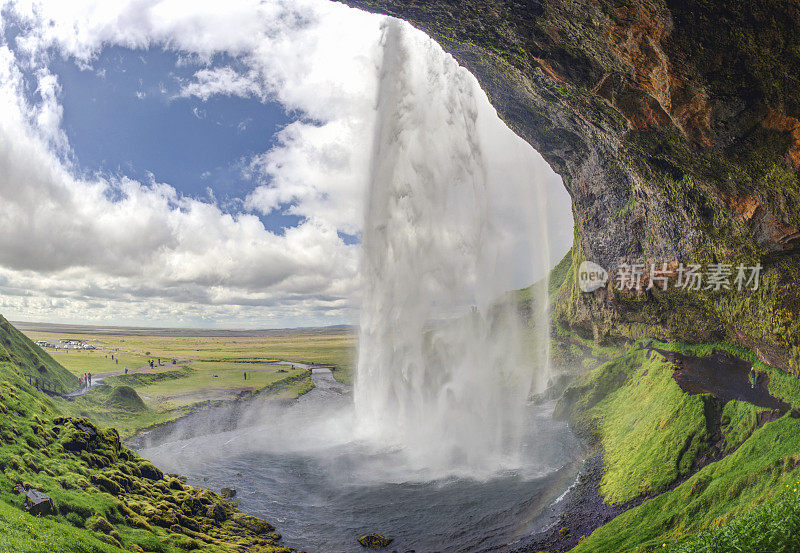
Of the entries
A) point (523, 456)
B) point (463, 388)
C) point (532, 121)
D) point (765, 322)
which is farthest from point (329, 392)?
point (765, 322)

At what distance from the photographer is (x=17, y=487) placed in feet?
51.0

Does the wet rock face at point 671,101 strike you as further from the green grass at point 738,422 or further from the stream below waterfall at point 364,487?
the stream below waterfall at point 364,487

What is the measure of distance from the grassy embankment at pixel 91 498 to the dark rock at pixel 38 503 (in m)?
0.25

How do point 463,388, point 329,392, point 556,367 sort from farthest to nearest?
point 329,392
point 556,367
point 463,388

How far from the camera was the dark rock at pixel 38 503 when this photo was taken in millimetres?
14766

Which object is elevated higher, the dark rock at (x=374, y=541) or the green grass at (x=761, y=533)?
the green grass at (x=761, y=533)

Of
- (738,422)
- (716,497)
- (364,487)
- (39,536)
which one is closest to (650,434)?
(738,422)

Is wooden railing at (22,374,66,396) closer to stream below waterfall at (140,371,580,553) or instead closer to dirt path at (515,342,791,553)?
stream below waterfall at (140,371,580,553)

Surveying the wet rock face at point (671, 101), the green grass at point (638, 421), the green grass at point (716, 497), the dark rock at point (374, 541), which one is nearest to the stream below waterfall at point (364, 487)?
the dark rock at point (374, 541)

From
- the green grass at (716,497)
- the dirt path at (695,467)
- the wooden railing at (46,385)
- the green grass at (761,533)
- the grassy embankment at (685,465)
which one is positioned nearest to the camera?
the green grass at (761,533)

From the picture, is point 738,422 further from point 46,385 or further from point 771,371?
point 46,385

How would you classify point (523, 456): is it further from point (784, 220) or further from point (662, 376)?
point (784, 220)

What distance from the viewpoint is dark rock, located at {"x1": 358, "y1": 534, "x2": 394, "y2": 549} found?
1961 centimetres

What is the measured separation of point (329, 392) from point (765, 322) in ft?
195
